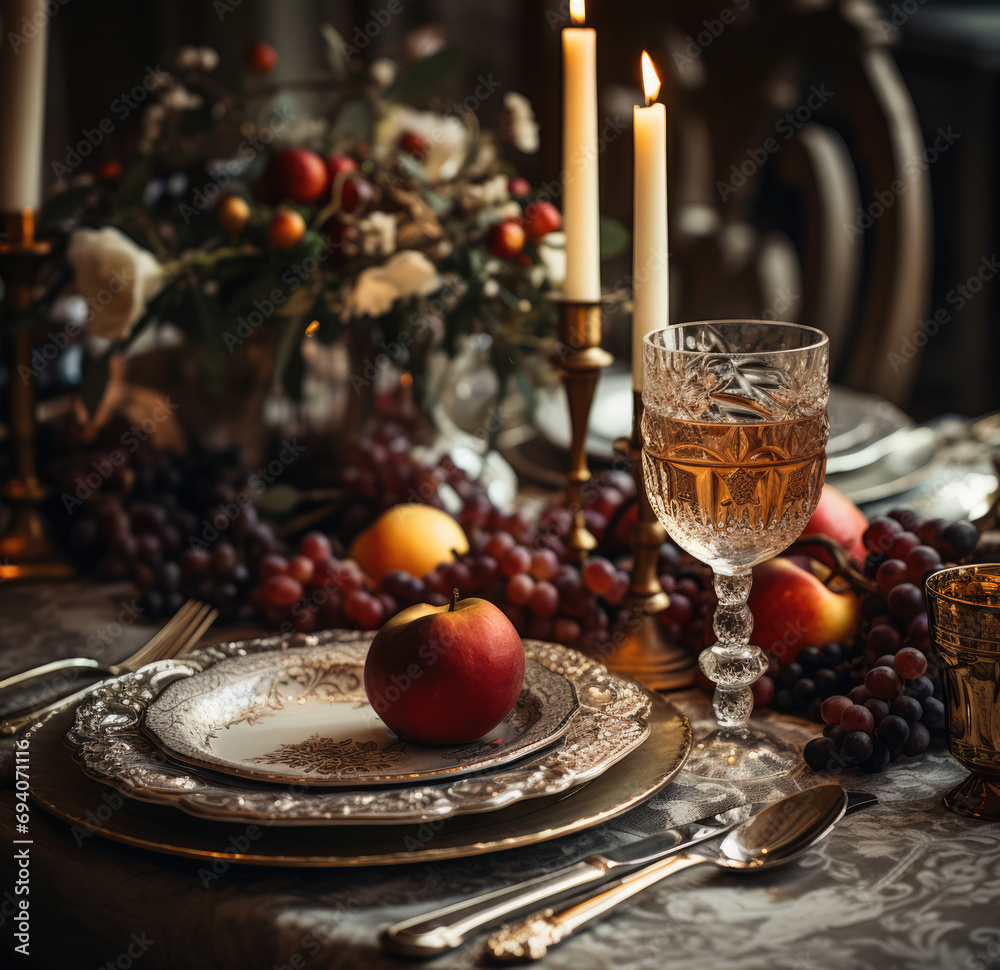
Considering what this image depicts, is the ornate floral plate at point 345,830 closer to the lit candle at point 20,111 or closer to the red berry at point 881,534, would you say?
the red berry at point 881,534

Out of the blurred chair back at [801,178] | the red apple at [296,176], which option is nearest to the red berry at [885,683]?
the red apple at [296,176]

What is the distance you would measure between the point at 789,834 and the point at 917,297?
1.92m

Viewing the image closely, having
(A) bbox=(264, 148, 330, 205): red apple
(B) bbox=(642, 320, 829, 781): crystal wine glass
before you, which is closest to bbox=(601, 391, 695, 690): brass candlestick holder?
(B) bbox=(642, 320, 829, 781): crystal wine glass

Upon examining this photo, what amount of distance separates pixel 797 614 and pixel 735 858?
11.2 inches

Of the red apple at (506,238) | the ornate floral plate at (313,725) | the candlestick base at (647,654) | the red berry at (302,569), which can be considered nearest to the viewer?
the ornate floral plate at (313,725)

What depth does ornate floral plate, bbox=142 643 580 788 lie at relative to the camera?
0.63m

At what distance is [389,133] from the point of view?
1.26 meters

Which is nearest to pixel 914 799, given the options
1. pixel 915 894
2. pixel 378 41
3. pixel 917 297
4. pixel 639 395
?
pixel 915 894

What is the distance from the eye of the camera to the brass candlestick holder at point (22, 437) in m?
1.13

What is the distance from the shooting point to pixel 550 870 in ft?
1.92

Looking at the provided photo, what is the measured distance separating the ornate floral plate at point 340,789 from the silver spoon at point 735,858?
7 centimetres

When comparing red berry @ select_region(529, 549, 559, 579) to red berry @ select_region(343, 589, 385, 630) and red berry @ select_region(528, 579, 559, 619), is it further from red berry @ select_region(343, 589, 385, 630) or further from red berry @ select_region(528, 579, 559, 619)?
red berry @ select_region(343, 589, 385, 630)

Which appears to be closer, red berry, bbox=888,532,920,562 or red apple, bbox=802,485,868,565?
red berry, bbox=888,532,920,562

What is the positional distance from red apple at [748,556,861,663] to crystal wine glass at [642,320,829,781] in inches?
3.1
